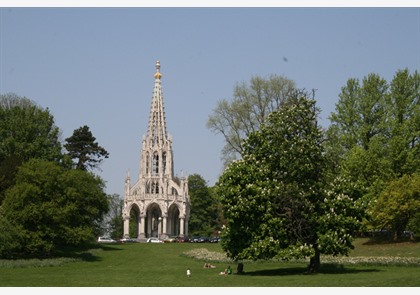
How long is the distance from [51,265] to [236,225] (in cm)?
1631

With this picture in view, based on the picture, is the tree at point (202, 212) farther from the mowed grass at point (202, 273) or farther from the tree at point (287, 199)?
the tree at point (287, 199)

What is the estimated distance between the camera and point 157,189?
349 feet

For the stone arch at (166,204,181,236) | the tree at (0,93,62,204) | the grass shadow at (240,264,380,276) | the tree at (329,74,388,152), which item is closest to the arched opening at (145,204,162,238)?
the stone arch at (166,204,181,236)

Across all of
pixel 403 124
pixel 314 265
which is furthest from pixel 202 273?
pixel 403 124

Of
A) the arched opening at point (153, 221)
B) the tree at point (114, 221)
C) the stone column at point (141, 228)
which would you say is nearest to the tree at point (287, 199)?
the stone column at point (141, 228)

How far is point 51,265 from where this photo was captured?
1977 inches

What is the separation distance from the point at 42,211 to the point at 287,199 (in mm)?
22585

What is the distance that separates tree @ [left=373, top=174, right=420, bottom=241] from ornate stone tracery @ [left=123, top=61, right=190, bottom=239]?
50.9m

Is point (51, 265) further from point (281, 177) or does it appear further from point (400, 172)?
point (400, 172)

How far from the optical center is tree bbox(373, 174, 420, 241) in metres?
54.7

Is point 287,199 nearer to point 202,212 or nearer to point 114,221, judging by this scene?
point 202,212

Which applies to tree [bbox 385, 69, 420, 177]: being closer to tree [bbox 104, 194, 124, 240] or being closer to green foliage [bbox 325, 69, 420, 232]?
green foliage [bbox 325, 69, 420, 232]

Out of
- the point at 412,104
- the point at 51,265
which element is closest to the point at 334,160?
the point at 51,265

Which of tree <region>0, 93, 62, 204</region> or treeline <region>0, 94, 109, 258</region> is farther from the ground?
tree <region>0, 93, 62, 204</region>
